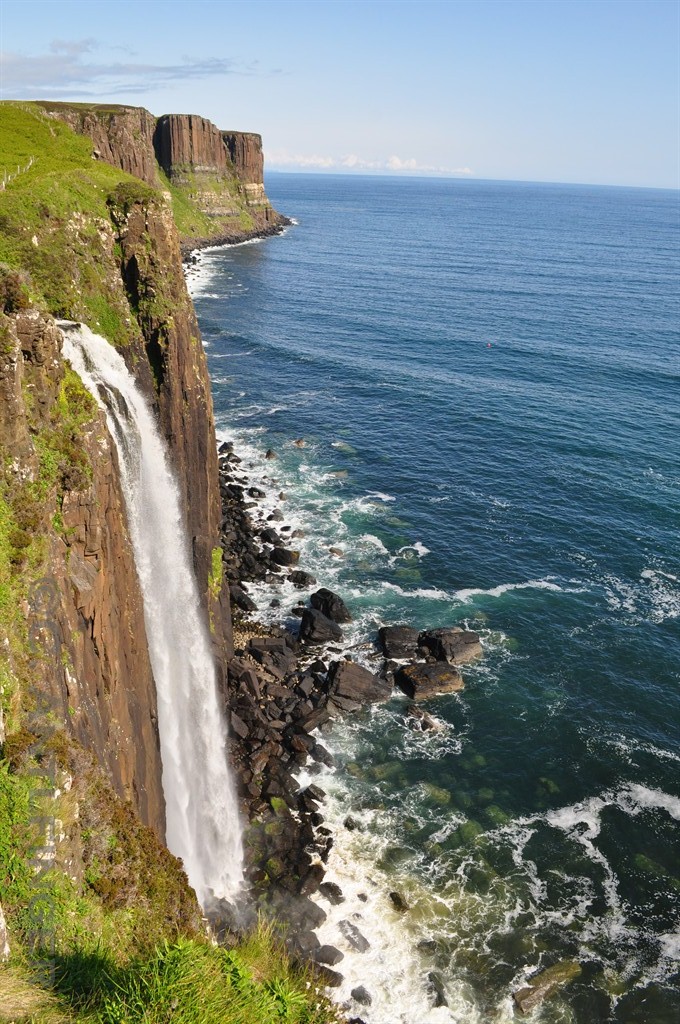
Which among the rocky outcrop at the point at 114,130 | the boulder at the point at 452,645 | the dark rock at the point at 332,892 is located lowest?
the dark rock at the point at 332,892

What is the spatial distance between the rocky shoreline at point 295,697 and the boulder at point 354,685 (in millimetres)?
60

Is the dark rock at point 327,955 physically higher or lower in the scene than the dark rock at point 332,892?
lower

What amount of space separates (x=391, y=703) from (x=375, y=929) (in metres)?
13.8

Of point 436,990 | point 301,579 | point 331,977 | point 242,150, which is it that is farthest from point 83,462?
point 242,150

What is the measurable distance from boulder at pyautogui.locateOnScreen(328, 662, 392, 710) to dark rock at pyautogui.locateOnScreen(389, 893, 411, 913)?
11.6m

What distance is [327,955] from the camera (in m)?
27.6

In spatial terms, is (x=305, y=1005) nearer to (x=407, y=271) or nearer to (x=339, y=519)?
(x=339, y=519)

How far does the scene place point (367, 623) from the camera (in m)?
47.2

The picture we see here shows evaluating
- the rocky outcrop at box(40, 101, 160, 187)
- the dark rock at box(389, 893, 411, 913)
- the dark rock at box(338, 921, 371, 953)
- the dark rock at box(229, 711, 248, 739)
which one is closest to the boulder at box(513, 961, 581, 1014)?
the dark rock at box(389, 893, 411, 913)

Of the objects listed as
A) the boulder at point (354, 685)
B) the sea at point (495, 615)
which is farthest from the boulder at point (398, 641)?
the boulder at point (354, 685)

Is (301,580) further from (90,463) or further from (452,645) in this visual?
(90,463)

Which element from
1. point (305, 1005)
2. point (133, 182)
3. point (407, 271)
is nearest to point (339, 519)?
point (133, 182)

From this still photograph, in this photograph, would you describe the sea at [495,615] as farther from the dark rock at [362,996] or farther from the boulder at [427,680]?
the boulder at [427,680]

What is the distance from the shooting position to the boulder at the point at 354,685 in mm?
40875
